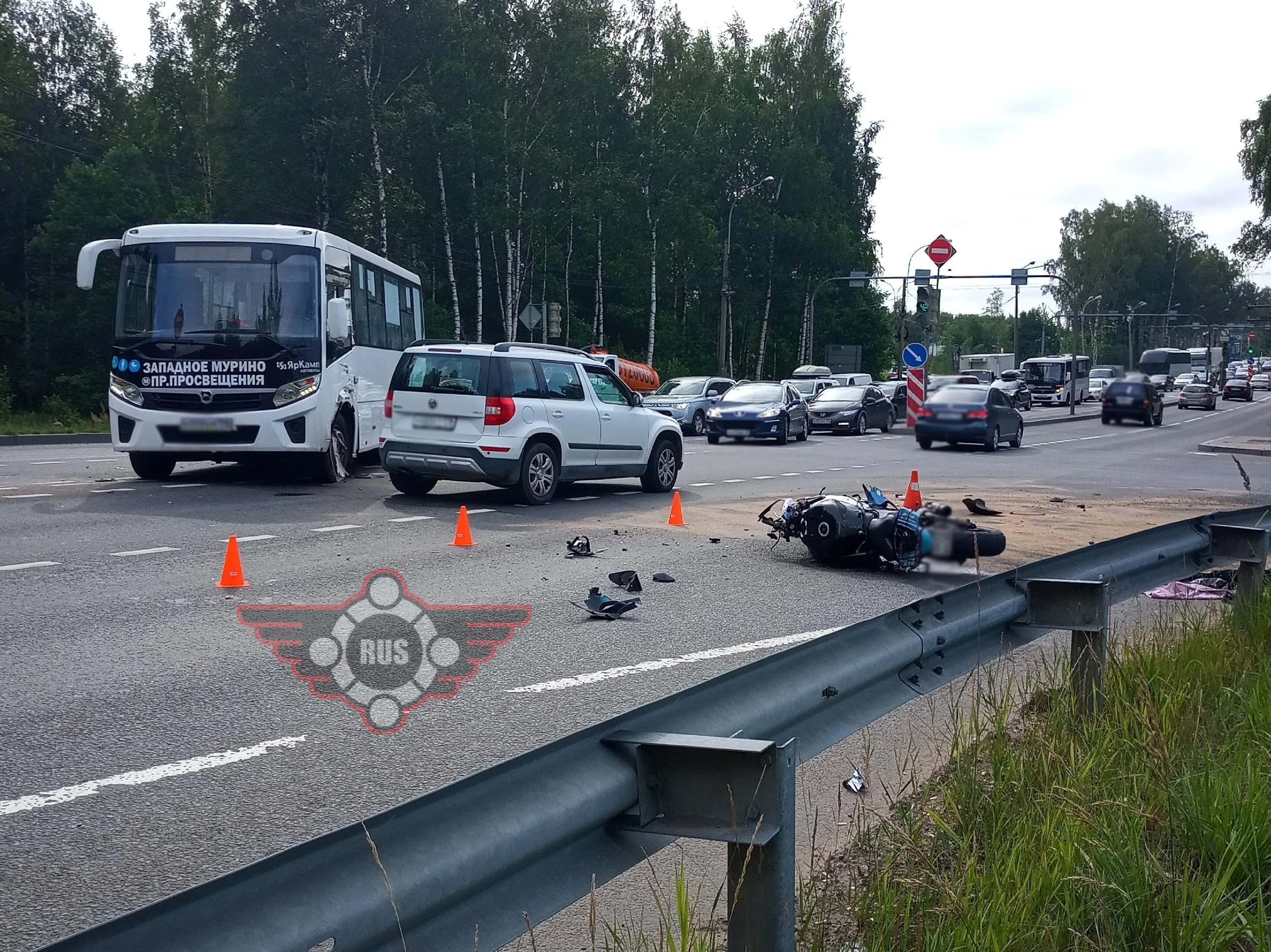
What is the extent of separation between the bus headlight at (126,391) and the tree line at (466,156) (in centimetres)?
2276

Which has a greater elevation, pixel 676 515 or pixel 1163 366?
pixel 1163 366

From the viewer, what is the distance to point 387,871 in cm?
187

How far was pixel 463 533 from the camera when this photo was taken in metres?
11.6

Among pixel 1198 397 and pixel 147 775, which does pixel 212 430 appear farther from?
pixel 1198 397

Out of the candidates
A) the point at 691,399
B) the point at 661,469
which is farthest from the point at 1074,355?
the point at 691,399

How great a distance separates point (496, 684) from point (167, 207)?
52.4 meters

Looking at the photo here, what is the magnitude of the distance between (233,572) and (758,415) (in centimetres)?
2418

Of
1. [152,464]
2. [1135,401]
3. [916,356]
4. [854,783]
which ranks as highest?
[916,356]

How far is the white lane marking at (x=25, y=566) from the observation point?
9516mm

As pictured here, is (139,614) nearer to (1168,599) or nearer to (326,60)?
(1168,599)

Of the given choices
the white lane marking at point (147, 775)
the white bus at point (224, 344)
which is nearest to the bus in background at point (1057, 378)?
the white lane marking at point (147, 775)

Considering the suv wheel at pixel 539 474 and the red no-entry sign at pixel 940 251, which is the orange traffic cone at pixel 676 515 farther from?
the red no-entry sign at pixel 940 251

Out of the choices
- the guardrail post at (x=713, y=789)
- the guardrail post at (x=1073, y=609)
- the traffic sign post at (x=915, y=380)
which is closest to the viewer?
the guardrail post at (x=713, y=789)

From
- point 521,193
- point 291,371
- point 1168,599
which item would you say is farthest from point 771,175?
point 1168,599
